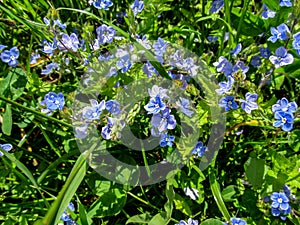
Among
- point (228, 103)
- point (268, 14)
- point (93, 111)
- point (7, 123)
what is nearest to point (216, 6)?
point (268, 14)

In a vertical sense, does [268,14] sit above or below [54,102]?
above

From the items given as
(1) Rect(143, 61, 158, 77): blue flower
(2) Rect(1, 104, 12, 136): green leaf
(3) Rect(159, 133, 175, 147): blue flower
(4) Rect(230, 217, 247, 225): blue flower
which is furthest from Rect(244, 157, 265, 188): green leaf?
(2) Rect(1, 104, 12, 136): green leaf

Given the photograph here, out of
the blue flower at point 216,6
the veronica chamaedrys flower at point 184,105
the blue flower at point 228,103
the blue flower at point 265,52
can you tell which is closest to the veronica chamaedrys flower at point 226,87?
the blue flower at point 228,103

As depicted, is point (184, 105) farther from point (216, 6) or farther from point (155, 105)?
point (216, 6)

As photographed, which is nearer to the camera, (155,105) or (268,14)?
(155,105)

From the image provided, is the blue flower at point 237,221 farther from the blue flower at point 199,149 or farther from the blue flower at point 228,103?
the blue flower at point 228,103

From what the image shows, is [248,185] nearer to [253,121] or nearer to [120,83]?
[253,121]

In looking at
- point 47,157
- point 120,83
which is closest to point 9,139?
point 47,157
